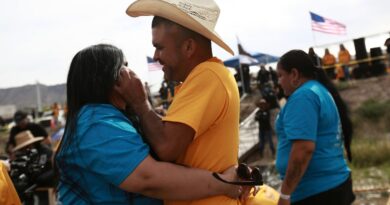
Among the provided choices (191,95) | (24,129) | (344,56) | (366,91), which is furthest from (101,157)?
(366,91)

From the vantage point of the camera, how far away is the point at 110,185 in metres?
1.87

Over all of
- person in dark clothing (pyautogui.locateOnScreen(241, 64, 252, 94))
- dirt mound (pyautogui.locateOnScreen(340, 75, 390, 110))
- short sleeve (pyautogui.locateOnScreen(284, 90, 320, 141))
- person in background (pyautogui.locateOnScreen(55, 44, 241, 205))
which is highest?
person in background (pyautogui.locateOnScreen(55, 44, 241, 205))

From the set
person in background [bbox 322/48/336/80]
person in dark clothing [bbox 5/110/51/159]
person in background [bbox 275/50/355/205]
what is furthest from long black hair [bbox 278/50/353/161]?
person in background [bbox 322/48/336/80]

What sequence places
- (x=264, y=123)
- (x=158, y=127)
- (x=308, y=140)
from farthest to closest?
(x=264, y=123) → (x=308, y=140) → (x=158, y=127)

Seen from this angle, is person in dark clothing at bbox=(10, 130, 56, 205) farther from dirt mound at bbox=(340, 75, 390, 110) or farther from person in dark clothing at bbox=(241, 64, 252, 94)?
person in dark clothing at bbox=(241, 64, 252, 94)

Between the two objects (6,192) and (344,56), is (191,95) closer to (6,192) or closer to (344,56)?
(6,192)

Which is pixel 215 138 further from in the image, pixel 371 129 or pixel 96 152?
pixel 371 129

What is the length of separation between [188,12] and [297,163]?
167 cm

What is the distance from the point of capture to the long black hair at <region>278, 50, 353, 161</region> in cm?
359

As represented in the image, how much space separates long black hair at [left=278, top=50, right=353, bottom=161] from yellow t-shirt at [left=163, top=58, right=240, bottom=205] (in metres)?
1.64

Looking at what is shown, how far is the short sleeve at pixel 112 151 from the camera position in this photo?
1782 mm

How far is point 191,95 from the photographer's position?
1.93 m

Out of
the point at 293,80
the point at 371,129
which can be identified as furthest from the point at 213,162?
the point at 371,129

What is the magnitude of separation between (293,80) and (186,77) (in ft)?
5.60
